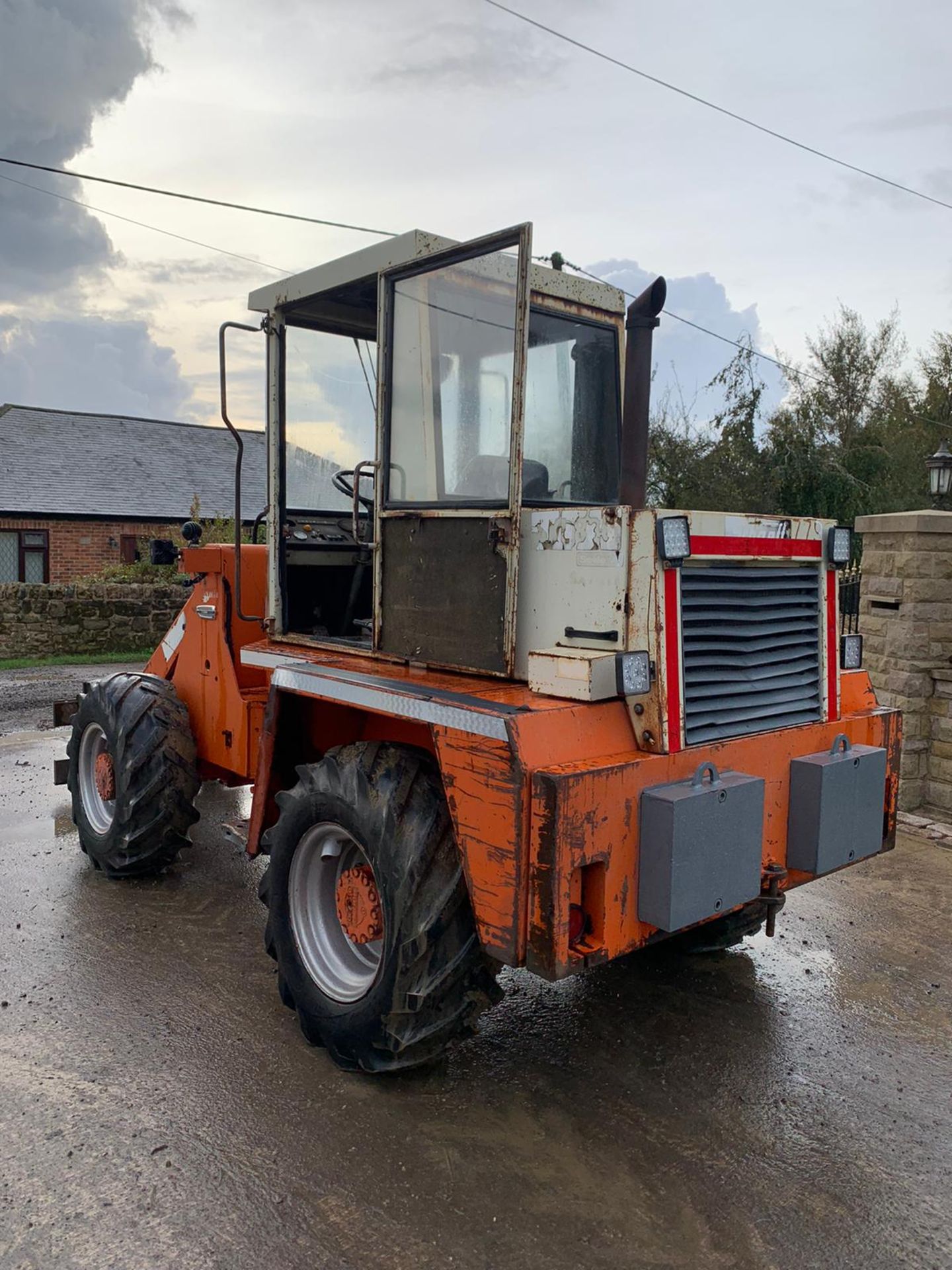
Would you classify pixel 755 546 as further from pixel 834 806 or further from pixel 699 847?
pixel 699 847

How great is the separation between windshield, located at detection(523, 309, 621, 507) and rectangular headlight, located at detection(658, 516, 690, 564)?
68 centimetres

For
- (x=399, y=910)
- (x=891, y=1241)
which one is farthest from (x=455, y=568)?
(x=891, y=1241)

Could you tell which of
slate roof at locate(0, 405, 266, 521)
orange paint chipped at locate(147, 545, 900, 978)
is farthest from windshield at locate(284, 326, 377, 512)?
slate roof at locate(0, 405, 266, 521)

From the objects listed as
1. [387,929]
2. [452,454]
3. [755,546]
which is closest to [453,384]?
[452,454]

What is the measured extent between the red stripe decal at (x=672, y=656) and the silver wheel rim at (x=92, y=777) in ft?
11.6

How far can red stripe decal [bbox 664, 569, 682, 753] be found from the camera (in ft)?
10.1

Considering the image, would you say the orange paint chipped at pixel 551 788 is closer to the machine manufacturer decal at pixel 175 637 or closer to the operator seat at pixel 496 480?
the operator seat at pixel 496 480

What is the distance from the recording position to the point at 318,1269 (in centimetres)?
→ 248

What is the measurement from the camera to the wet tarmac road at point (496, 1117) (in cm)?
262

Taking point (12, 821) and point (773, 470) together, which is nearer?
point (12, 821)

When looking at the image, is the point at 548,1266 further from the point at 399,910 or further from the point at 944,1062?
the point at 944,1062

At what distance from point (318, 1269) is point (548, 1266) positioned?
1.91 feet

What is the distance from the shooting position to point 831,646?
3.77 m

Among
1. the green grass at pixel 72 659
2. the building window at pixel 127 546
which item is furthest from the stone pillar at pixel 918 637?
the building window at pixel 127 546
